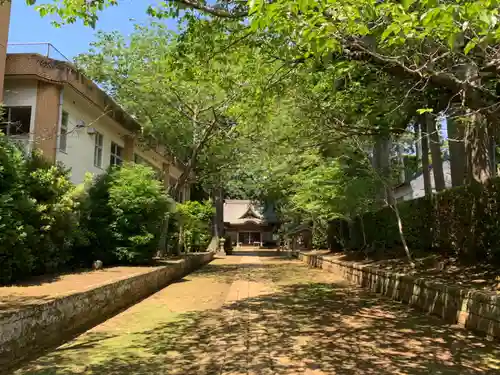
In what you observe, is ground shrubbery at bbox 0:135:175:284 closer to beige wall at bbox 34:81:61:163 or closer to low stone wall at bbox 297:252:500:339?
beige wall at bbox 34:81:61:163

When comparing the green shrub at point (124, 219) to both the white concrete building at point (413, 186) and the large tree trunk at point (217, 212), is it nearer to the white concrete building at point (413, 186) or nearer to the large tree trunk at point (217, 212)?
the white concrete building at point (413, 186)

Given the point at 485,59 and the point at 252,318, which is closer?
the point at 485,59

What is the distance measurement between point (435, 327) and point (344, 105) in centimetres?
721

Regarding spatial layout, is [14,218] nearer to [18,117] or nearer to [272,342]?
[272,342]

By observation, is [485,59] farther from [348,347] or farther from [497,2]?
[348,347]

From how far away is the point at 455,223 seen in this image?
1129 cm

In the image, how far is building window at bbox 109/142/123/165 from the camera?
21056 millimetres

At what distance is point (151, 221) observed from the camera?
14.1m

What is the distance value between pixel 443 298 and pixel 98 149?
49.6ft

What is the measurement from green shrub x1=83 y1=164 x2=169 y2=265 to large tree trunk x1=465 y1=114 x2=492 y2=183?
28.6 ft

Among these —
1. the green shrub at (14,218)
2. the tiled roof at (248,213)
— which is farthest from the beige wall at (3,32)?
the tiled roof at (248,213)

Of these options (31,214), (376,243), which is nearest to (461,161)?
(376,243)

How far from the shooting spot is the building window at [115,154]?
21056 millimetres

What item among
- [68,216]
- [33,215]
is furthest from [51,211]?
[68,216]
